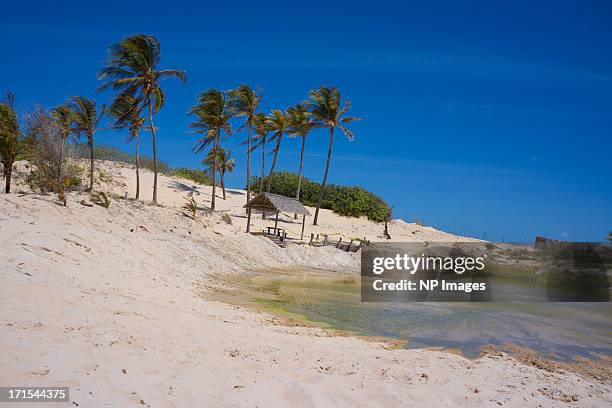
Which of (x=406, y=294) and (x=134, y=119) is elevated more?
(x=134, y=119)

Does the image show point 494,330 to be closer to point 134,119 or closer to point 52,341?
point 52,341

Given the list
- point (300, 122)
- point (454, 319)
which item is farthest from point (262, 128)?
point (454, 319)

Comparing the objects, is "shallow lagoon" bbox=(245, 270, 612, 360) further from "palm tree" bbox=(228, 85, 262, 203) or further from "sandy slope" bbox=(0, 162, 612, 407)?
"palm tree" bbox=(228, 85, 262, 203)

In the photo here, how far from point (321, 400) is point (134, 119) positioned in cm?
2611

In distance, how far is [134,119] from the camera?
2719 centimetres

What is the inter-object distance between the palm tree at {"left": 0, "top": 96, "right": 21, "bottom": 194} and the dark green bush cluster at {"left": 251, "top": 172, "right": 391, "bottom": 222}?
92.6 feet

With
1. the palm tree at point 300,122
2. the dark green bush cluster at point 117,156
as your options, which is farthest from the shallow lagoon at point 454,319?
the dark green bush cluster at point 117,156

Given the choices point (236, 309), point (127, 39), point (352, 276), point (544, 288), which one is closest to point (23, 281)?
point (236, 309)

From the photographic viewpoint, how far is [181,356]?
5.61 meters

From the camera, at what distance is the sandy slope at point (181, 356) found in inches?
180

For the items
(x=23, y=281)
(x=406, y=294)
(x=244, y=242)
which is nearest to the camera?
(x=23, y=281)

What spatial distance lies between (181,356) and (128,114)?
921 inches

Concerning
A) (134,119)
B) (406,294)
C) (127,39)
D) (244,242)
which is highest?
(127,39)

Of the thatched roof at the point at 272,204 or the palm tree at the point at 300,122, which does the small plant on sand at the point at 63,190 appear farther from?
the palm tree at the point at 300,122
